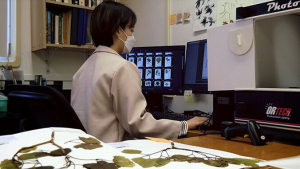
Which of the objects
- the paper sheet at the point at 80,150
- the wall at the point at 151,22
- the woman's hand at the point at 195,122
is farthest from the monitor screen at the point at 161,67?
the paper sheet at the point at 80,150

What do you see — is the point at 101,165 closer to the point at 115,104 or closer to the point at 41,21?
the point at 115,104

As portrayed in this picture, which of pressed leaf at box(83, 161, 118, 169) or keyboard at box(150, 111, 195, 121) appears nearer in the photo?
pressed leaf at box(83, 161, 118, 169)

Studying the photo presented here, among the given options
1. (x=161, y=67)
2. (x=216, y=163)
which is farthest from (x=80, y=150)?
(x=161, y=67)

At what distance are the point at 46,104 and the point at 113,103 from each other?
333mm

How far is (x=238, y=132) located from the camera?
3.14 ft

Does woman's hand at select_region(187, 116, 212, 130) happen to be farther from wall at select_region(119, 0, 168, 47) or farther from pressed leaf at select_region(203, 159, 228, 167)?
wall at select_region(119, 0, 168, 47)

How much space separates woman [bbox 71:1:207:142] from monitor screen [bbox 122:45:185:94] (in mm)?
669

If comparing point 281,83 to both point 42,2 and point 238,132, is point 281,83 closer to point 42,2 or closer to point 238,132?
point 238,132

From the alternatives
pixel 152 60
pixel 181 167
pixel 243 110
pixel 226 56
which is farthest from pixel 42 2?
pixel 181 167

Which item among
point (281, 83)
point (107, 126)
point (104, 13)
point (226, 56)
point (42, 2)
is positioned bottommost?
point (107, 126)

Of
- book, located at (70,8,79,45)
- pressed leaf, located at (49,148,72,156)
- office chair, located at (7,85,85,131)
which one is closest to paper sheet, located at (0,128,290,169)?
pressed leaf, located at (49,148,72,156)

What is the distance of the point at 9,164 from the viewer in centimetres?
45

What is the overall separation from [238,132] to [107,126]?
51 centimetres

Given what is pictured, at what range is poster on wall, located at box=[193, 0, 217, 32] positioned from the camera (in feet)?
6.50
